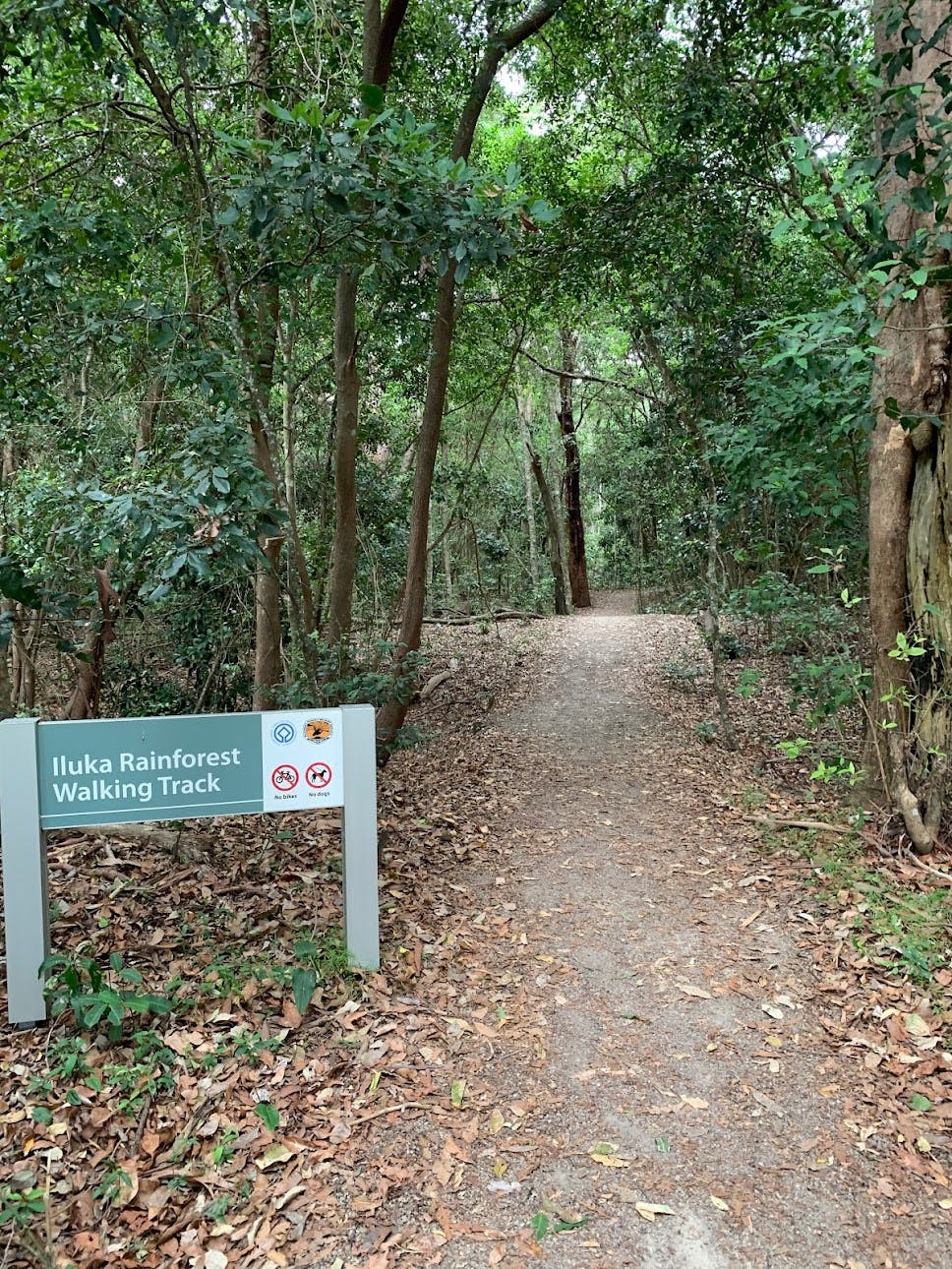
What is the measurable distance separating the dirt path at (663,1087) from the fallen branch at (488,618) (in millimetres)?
11261

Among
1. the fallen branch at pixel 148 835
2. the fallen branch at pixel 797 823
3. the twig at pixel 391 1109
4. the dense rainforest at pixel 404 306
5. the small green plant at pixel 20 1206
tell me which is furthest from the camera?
the fallen branch at pixel 797 823

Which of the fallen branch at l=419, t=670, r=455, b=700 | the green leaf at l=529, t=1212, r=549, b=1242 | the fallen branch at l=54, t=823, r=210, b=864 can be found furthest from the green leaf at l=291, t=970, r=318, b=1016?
the fallen branch at l=419, t=670, r=455, b=700

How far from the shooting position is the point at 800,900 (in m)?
4.82

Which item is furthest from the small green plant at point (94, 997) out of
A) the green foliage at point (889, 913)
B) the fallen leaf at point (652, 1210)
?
the green foliage at point (889, 913)

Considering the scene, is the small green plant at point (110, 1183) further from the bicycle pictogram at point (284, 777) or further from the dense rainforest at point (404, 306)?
the dense rainforest at point (404, 306)

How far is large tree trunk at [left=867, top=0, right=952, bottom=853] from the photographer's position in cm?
479

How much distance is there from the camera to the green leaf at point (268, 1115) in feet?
9.99

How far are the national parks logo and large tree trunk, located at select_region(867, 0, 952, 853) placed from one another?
336 centimetres

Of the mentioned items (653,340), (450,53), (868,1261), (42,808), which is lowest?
(868,1261)

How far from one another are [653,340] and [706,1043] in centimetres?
920

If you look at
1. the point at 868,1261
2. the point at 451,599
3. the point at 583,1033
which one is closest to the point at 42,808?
the point at 583,1033

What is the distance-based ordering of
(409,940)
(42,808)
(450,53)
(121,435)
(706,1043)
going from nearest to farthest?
(42,808) → (706,1043) → (409,940) → (450,53) → (121,435)

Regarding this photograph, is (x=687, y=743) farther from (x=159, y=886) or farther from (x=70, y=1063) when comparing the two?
(x=70, y=1063)

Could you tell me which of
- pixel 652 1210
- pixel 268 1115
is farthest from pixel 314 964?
pixel 652 1210
